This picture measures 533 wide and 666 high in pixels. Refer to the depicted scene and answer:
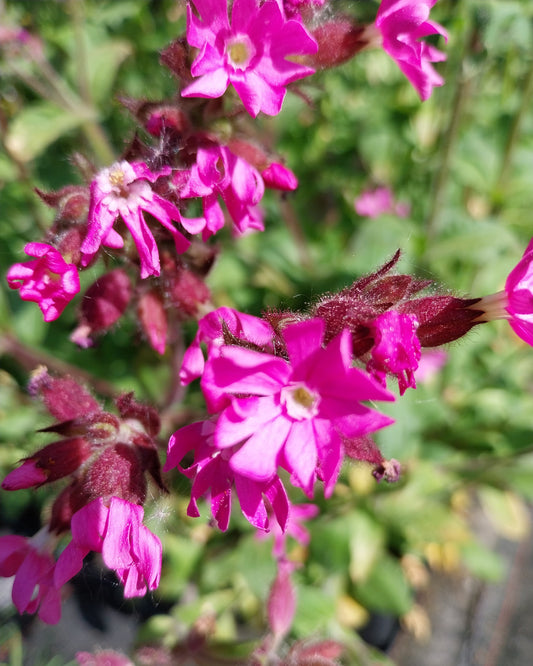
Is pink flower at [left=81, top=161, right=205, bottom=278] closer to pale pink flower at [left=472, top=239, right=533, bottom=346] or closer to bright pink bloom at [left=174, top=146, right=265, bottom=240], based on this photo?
bright pink bloom at [left=174, top=146, right=265, bottom=240]

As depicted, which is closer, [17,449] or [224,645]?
[224,645]

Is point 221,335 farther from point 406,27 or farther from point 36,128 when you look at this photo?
point 36,128

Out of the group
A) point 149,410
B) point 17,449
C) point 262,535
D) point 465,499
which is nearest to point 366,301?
point 149,410

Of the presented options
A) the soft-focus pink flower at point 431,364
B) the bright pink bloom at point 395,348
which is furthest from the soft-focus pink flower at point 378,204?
the bright pink bloom at point 395,348

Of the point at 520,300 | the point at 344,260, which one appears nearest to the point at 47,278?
the point at 520,300

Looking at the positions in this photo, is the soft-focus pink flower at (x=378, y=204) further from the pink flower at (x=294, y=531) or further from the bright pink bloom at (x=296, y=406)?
the bright pink bloom at (x=296, y=406)

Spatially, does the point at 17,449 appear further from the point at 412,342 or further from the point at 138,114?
the point at 412,342
